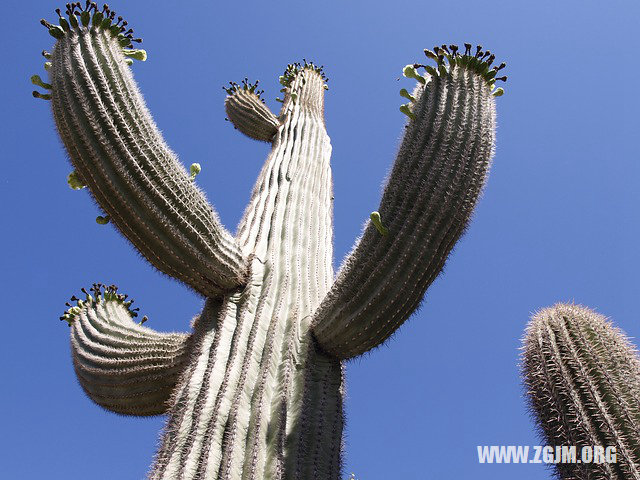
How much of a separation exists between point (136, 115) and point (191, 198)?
0.50 metres

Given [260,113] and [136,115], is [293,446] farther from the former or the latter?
[260,113]

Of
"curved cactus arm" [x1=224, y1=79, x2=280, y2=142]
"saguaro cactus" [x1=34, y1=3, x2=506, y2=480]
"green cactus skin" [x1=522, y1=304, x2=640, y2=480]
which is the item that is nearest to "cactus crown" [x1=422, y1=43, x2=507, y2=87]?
"saguaro cactus" [x1=34, y1=3, x2=506, y2=480]

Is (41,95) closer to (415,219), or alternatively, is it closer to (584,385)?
(415,219)

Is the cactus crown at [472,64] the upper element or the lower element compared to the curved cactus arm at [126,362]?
upper

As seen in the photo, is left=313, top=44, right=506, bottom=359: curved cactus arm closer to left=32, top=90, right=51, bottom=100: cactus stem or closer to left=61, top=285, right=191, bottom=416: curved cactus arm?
left=61, top=285, right=191, bottom=416: curved cactus arm

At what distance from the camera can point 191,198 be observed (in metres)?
3.06

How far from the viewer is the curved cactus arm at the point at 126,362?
3623mm

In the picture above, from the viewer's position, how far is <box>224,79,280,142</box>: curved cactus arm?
5762mm

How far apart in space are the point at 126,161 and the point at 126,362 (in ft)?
4.81

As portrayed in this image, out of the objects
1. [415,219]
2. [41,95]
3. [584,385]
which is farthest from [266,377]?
[41,95]

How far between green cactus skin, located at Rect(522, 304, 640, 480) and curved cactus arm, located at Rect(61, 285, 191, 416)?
190 centimetres

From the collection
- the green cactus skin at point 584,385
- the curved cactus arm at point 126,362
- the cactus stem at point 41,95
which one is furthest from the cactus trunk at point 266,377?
the cactus stem at point 41,95

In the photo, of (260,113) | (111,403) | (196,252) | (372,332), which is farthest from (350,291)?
(260,113)

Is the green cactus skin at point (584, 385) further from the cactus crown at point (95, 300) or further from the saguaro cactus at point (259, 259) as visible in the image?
the cactus crown at point (95, 300)
